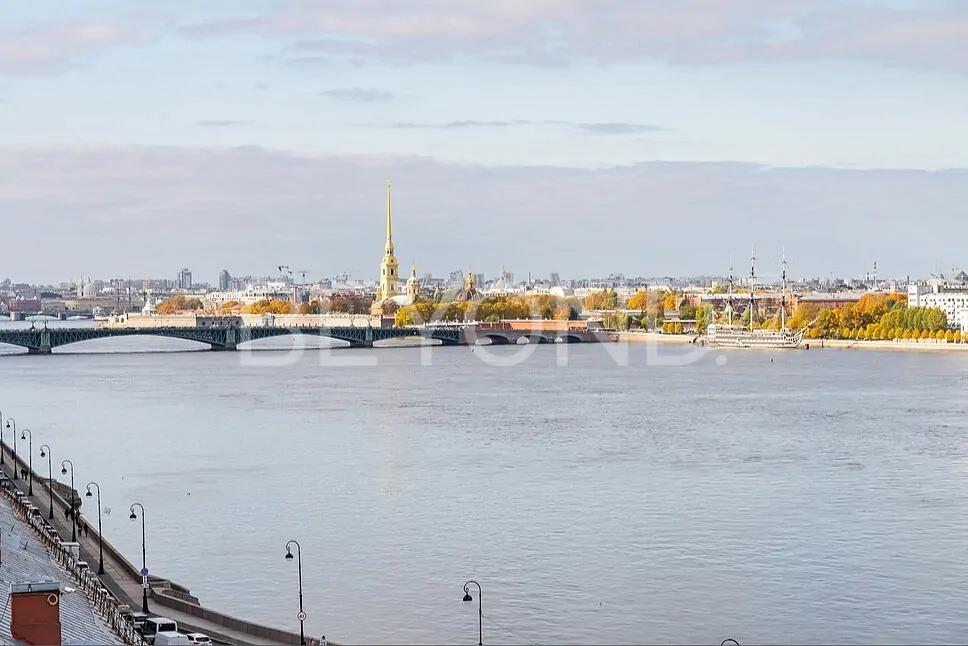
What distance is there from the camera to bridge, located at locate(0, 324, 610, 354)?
53906 millimetres

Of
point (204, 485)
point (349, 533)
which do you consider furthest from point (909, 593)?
point (204, 485)

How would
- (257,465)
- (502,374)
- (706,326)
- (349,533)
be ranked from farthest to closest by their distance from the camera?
(706,326) < (502,374) < (257,465) < (349,533)

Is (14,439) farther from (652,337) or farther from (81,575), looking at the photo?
(652,337)

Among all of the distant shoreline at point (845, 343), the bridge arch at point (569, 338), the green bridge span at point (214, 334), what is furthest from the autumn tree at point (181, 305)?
the green bridge span at point (214, 334)

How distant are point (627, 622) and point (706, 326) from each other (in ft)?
213

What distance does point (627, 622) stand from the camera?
13.0 meters

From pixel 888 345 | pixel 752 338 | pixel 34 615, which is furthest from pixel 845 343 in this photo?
pixel 34 615

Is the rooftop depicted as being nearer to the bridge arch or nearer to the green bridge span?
the green bridge span

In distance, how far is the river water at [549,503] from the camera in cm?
1336

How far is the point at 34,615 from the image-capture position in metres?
8.19

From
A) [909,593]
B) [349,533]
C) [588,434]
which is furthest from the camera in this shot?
[588,434]

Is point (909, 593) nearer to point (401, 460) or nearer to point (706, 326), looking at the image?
point (401, 460)

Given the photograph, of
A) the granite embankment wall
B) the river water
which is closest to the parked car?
the granite embankment wall

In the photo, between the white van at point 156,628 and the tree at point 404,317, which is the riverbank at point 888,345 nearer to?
the tree at point 404,317
